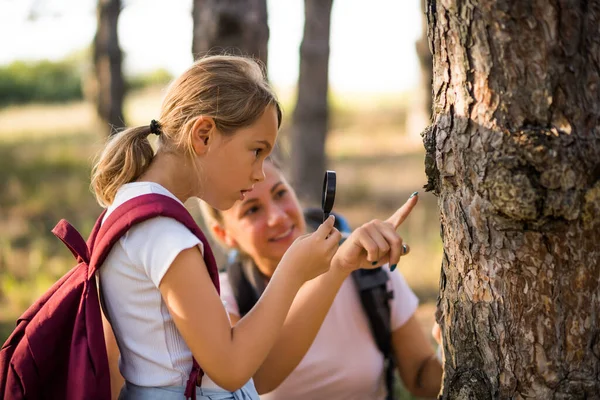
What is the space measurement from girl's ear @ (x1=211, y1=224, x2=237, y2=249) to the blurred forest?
19 cm

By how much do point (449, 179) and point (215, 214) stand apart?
4.29ft

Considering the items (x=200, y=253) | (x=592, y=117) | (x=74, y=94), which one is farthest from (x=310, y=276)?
(x=74, y=94)

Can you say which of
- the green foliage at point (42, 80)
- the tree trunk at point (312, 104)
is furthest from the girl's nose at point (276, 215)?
the green foliage at point (42, 80)

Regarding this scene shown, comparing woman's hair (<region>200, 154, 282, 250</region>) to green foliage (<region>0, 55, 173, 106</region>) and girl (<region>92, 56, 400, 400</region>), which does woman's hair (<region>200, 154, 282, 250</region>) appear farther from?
green foliage (<region>0, 55, 173, 106</region>)

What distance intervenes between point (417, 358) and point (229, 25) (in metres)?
→ 2.43

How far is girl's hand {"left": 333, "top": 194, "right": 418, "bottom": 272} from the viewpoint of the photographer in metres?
2.10

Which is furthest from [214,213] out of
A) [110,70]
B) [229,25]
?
[110,70]

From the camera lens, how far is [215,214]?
3094mm

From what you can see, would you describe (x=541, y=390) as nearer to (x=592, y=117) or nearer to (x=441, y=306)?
(x=441, y=306)

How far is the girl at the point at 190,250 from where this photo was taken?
72.8 inches

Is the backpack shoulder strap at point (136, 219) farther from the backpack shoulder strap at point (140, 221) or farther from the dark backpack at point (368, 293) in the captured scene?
the dark backpack at point (368, 293)

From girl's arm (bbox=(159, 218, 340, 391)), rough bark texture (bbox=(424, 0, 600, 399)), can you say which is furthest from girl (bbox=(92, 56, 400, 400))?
rough bark texture (bbox=(424, 0, 600, 399))

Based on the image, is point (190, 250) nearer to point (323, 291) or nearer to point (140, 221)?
point (140, 221)

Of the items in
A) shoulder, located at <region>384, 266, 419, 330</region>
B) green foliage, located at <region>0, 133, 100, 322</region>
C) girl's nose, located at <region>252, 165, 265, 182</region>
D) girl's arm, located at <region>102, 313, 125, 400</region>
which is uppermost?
girl's nose, located at <region>252, 165, 265, 182</region>
